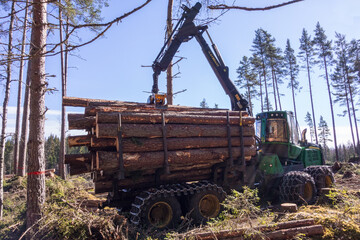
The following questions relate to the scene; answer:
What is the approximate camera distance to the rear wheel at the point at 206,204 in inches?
255

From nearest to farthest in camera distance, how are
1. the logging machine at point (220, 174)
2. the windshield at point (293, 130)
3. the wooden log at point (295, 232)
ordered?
the wooden log at point (295, 232)
the logging machine at point (220, 174)
the windshield at point (293, 130)

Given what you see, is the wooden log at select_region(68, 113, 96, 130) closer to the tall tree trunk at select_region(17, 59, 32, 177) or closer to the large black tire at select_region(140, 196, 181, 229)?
the large black tire at select_region(140, 196, 181, 229)

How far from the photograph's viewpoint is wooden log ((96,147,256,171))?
565cm

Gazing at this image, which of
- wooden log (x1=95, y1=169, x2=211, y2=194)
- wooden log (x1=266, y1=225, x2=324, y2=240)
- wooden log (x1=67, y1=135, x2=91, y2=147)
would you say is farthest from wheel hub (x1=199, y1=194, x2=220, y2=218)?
wooden log (x1=67, y1=135, x2=91, y2=147)

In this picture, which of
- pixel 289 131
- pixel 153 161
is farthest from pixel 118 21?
pixel 289 131

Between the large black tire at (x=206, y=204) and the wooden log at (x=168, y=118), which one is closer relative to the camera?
the wooden log at (x=168, y=118)

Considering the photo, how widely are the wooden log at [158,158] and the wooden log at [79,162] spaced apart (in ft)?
3.20

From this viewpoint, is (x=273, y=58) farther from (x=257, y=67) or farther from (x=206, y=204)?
(x=206, y=204)

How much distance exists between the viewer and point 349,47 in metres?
32.8

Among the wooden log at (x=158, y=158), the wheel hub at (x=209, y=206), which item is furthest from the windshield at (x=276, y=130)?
the wheel hub at (x=209, y=206)

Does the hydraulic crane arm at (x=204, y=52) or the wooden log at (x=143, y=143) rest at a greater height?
the hydraulic crane arm at (x=204, y=52)

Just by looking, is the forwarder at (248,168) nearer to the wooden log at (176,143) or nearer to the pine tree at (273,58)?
the wooden log at (176,143)

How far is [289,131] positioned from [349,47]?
30.4 m

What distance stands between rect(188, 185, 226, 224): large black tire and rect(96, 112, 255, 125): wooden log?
1873 mm
